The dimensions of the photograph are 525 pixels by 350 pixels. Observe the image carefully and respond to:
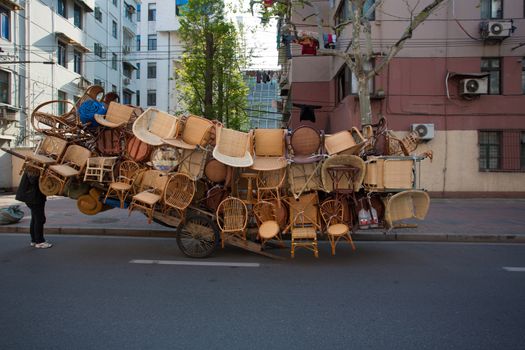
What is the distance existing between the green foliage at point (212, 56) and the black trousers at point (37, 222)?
43.2 feet

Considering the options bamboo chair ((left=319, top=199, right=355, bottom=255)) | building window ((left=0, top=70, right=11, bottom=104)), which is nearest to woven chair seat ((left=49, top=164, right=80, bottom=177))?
bamboo chair ((left=319, top=199, right=355, bottom=255))

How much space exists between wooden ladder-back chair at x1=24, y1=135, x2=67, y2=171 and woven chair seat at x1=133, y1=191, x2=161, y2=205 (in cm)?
162

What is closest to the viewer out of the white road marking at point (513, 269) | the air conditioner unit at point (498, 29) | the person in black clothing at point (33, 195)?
the white road marking at point (513, 269)

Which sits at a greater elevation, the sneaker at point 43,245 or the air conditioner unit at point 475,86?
the air conditioner unit at point 475,86

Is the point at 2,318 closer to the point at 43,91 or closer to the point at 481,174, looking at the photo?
the point at 481,174

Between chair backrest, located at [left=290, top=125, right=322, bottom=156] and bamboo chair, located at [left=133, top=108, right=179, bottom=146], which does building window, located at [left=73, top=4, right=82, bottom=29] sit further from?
chair backrest, located at [left=290, top=125, right=322, bottom=156]

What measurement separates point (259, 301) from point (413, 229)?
5589 millimetres

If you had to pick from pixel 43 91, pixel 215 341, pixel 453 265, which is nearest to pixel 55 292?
pixel 215 341

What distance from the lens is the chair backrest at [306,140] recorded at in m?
6.14

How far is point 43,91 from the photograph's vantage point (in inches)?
826

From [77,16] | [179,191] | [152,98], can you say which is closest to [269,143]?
[179,191]

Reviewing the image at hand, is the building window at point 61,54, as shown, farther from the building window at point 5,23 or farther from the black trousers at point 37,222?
the black trousers at point 37,222

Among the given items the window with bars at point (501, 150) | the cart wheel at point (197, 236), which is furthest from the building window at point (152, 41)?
the cart wheel at point (197, 236)

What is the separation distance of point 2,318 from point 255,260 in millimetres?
3423
